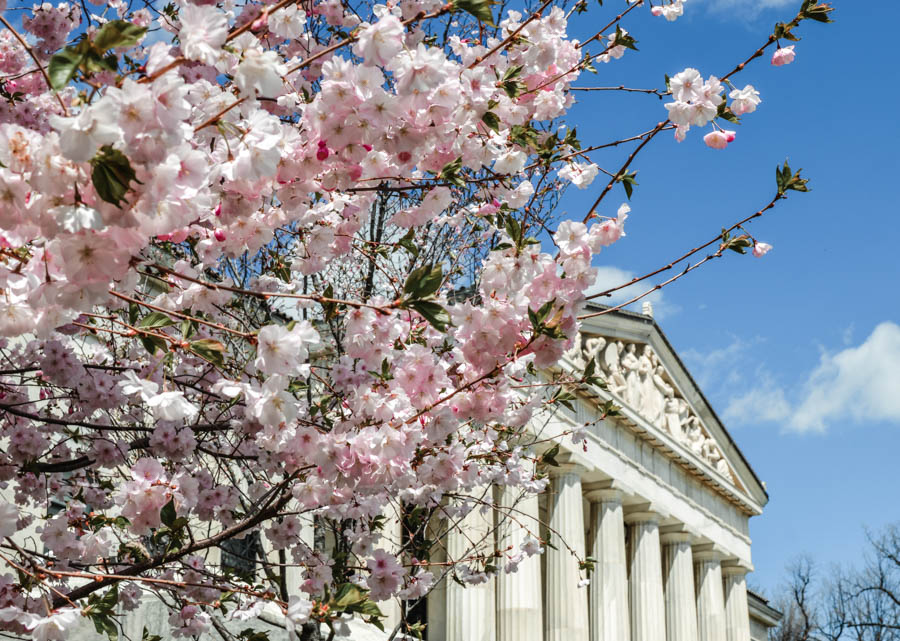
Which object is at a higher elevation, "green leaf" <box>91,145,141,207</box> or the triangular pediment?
the triangular pediment

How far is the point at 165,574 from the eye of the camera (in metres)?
7.77

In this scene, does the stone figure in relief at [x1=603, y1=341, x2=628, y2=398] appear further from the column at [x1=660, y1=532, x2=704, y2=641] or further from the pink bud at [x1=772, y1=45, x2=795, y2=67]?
the pink bud at [x1=772, y1=45, x2=795, y2=67]

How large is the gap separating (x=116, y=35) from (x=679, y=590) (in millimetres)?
30966

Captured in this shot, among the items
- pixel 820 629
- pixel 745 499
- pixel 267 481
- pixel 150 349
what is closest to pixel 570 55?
pixel 150 349

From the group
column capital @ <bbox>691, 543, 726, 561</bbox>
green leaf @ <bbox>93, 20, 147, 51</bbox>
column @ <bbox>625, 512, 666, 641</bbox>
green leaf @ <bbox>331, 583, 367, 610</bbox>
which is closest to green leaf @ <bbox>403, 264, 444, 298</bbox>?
green leaf @ <bbox>93, 20, 147, 51</bbox>

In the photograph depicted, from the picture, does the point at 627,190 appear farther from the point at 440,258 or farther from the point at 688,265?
the point at 440,258

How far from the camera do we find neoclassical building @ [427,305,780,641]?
71.3 ft

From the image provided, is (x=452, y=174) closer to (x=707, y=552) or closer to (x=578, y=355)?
(x=578, y=355)

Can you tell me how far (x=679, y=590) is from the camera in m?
31.3

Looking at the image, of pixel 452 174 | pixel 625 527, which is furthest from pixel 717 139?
pixel 625 527

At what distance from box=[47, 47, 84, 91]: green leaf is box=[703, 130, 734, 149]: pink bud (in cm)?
350

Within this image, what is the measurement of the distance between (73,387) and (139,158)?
11.8 feet

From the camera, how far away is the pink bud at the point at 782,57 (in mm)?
5653

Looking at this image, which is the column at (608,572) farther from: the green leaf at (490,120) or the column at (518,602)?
the green leaf at (490,120)
